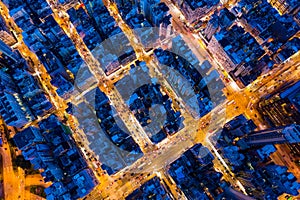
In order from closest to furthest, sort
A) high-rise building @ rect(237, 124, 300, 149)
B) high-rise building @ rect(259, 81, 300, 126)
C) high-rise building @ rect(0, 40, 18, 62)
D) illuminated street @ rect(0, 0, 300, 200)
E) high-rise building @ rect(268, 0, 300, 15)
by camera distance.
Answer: high-rise building @ rect(237, 124, 300, 149) → high-rise building @ rect(259, 81, 300, 126) → illuminated street @ rect(0, 0, 300, 200) → high-rise building @ rect(0, 40, 18, 62) → high-rise building @ rect(268, 0, 300, 15)

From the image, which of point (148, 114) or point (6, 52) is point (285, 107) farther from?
point (6, 52)

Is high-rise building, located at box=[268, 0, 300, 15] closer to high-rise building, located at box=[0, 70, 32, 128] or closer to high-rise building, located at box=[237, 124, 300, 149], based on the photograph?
high-rise building, located at box=[237, 124, 300, 149]

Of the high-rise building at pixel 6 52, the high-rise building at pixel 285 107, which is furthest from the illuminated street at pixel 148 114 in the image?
the high-rise building at pixel 6 52

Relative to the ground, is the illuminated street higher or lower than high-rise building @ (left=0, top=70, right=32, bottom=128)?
lower

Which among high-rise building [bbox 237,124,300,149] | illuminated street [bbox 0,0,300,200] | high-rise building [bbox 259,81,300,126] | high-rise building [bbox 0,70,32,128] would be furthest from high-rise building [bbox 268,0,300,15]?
high-rise building [bbox 0,70,32,128]

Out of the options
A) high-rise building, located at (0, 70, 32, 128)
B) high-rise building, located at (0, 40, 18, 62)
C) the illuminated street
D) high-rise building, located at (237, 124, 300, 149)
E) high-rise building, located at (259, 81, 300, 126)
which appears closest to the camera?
high-rise building, located at (237, 124, 300, 149)

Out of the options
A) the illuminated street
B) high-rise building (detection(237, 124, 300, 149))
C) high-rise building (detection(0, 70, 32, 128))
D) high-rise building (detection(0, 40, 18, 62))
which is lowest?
high-rise building (detection(237, 124, 300, 149))

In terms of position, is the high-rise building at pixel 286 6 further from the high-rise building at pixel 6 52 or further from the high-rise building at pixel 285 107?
the high-rise building at pixel 6 52

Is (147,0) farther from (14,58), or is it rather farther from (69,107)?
(14,58)

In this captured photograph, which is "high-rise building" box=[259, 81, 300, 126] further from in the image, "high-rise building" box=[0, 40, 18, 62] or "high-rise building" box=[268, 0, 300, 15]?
"high-rise building" box=[0, 40, 18, 62]

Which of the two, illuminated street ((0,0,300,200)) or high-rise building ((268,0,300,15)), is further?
high-rise building ((268,0,300,15))

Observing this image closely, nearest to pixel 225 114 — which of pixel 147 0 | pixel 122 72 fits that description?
pixel 122 72
